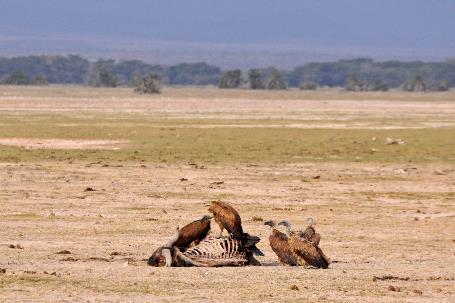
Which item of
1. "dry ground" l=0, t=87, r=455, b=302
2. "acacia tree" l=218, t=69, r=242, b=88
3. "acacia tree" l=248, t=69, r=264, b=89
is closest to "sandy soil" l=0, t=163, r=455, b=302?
"dry ground" l=0, t=87, r=455, b=302

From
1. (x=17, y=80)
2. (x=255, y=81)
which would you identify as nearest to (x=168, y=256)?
(x=17, y=80)

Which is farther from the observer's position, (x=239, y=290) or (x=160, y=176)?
(x=160, y=176)

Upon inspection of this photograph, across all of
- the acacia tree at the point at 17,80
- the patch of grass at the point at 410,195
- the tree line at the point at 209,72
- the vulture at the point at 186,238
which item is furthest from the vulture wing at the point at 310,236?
the tree line at the point at 209,72

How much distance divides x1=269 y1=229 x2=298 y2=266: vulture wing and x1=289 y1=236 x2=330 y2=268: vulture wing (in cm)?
8

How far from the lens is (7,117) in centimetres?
4662

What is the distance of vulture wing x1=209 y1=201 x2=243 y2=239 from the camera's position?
12.5 meters

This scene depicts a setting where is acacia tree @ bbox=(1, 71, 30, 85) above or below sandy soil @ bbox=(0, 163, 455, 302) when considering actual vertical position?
below

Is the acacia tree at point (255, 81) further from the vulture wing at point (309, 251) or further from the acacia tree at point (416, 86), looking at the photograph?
the vulture wing at point (309, 251)

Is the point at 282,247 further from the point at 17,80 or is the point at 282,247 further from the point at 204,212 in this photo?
the point at 17,80

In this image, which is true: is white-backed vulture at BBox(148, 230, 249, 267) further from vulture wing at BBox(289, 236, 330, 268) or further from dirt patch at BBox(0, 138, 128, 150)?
dirt patch at BBox(0, 138, 128, 150)

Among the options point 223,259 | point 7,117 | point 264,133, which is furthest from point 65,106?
point 223,259

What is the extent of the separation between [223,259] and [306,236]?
786 mm

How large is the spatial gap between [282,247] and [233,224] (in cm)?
56

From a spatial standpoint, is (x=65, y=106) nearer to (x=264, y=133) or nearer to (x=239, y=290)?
(x=264, y=133)
